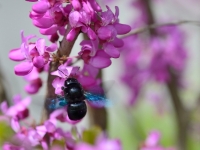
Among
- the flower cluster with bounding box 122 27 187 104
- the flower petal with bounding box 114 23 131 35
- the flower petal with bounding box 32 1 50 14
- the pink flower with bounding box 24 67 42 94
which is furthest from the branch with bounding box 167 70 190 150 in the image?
the flower petal with bounding box 32 1 50 14

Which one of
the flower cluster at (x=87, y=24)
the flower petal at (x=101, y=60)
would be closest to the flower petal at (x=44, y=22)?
the flower cluster at (x=87, y=24)

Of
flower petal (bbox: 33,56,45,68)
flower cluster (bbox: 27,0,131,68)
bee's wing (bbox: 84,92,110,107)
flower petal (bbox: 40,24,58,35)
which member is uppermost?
flower petal (bbox: 40,24,58,35)

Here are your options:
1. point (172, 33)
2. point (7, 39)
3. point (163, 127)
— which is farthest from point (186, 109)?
point (7, 39)

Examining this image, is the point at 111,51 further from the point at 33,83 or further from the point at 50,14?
the point at 33,83

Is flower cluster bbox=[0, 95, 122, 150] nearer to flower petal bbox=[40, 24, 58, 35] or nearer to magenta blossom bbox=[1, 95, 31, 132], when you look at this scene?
magenta blossom bbox=[1, 95, 31, 132]

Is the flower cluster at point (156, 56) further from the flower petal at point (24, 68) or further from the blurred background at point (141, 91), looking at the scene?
the flower petal at point (24, 68)
